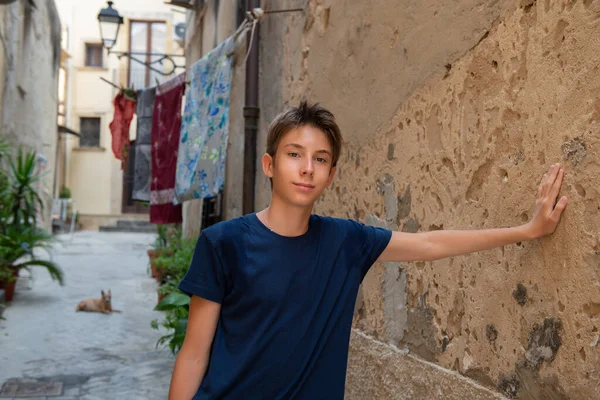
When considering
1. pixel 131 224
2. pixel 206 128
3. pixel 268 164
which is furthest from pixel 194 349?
pixel 131 224

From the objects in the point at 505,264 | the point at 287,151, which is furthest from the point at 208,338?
the point at 505,264

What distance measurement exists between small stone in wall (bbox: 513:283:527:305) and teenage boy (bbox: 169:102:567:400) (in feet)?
0.88

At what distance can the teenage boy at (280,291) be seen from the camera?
5.23 feet

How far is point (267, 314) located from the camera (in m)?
1.61

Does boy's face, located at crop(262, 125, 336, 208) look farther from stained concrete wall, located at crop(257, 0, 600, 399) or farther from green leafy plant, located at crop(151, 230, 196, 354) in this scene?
green leafy plant, located at crop(151, 230, 196, 354)

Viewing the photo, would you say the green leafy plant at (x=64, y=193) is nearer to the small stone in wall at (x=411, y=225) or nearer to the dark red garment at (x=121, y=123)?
the dark red garment at (x=121, y=123)

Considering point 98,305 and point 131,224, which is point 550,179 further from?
point 131,224

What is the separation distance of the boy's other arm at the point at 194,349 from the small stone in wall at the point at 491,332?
2.85 feet

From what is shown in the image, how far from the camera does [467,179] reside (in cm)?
225

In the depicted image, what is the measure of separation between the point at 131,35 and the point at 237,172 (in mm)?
20461

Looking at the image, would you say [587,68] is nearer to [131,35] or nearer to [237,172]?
[237,172]

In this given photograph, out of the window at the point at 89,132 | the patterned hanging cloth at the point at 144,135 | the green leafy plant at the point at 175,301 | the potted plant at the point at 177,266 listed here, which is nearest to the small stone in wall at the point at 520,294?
the green leafy plant at the point at 175,301

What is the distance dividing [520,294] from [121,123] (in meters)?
8.05

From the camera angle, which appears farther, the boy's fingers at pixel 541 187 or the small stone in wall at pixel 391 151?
the small stone in wall at pixel 391 151
